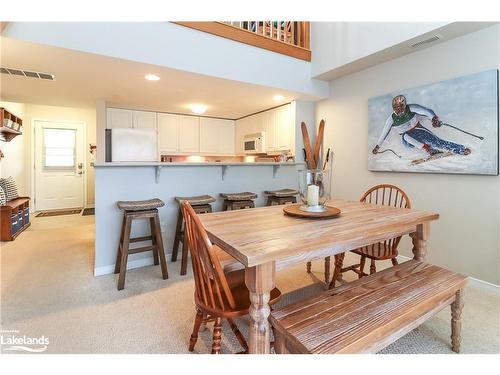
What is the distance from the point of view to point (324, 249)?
1296 mm

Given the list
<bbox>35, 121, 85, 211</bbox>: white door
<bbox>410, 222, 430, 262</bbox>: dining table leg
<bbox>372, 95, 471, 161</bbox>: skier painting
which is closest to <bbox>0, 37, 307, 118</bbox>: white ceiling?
<bbox>372, 95, 471, 161</bbox>: skier painting

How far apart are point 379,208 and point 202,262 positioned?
1.42 m

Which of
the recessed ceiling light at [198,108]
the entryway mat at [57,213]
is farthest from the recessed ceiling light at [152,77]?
the entryway mat at [57,213]

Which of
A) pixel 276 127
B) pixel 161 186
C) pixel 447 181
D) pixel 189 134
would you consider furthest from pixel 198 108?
pixel 447 181

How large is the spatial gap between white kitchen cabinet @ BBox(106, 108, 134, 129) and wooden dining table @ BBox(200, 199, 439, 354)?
11.8ft

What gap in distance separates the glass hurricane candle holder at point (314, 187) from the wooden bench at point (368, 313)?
539 mm

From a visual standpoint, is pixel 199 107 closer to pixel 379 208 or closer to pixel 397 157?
pixel 397 157

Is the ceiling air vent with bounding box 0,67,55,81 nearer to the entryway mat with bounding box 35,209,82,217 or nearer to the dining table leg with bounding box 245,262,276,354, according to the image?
the dining table leg with bounding box 245,262,276,354

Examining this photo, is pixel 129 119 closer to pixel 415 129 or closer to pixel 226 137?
pixel 226 137

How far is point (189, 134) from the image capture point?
16.7ft

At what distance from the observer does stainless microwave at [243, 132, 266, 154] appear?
4.57m

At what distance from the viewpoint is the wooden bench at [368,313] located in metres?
1.04

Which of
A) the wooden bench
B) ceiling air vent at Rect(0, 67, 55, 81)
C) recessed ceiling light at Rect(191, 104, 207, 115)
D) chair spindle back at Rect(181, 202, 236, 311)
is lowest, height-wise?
the wooden bench
